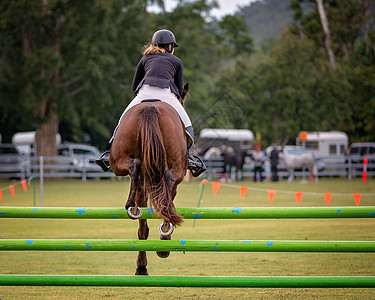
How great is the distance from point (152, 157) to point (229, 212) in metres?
1.17

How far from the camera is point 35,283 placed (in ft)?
17.9

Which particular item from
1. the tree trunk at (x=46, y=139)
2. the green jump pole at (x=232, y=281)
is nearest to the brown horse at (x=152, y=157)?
the green jump pole at (x=232, y=281)

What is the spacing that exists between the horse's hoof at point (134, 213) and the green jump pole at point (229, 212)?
0.12ft

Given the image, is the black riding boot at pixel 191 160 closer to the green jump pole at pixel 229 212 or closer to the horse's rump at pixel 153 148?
the horse's rump at pixel 153 148

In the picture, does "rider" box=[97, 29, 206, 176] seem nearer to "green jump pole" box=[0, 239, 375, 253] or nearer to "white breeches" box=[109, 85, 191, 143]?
"white breeches" box=[109, 85, 191, 143]

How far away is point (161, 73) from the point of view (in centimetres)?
747

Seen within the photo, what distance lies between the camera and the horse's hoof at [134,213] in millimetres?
5695

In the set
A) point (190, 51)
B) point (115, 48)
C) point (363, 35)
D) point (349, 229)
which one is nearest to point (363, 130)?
point (363, 35)

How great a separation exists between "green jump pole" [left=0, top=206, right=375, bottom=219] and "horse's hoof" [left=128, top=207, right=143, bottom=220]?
0.12ft

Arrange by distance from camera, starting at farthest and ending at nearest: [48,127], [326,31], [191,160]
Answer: [326,31], [48,127], [191,160]

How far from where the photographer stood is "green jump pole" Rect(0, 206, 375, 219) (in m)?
5.38

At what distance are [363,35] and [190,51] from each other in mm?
20961

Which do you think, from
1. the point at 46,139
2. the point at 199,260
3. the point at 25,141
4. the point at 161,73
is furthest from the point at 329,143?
the point at 161,73

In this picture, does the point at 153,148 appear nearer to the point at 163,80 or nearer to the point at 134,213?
the point at 134,213
